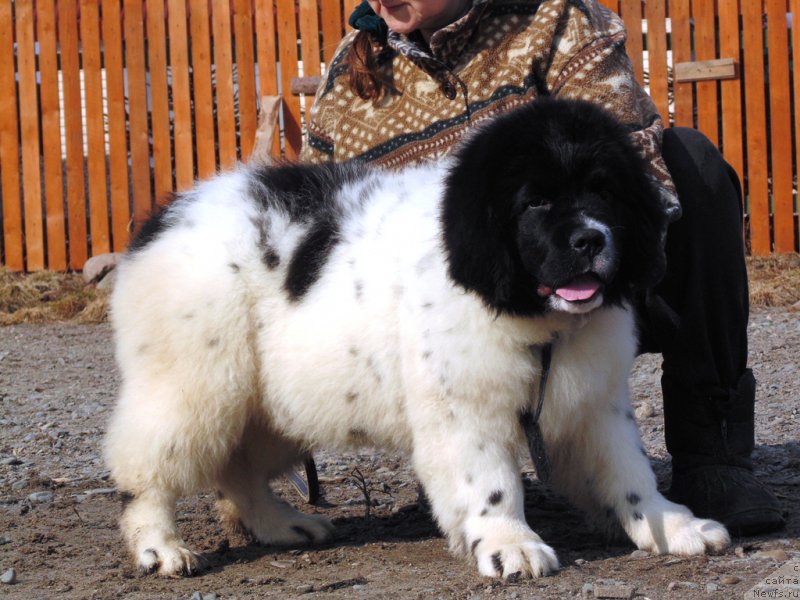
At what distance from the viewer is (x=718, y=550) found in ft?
10.3

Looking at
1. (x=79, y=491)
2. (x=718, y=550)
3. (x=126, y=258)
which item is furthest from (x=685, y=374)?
(x=79, y=491)

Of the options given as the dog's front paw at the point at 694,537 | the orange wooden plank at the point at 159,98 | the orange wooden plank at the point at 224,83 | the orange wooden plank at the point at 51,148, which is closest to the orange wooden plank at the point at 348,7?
the orange wooden plank at the point at 224,83

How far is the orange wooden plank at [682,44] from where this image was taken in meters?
8.66

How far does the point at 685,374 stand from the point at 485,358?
0.93m

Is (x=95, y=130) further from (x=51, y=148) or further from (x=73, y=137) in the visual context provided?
(x=51, y=148)

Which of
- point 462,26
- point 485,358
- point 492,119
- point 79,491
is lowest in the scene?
point 79,491

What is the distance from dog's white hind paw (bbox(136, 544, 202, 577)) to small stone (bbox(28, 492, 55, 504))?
1.04 m

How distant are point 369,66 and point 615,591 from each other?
78.9 inches

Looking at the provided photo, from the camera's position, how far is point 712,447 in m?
3.62

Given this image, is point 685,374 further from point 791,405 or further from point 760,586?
point 791,405

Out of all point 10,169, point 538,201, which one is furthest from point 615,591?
point 10,169

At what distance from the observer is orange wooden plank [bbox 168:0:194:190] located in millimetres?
9016

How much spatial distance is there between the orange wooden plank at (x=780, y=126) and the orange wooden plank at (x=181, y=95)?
4494 millimetres

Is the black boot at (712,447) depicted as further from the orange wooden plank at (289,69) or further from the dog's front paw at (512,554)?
the orange wooden plank at (289,69)
